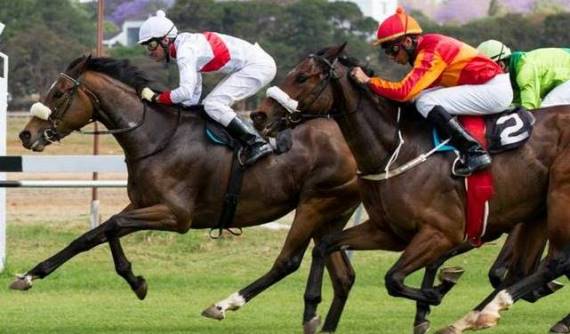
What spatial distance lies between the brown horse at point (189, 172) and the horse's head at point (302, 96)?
49.0 inches

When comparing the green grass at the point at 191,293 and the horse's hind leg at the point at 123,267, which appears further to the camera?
the green grass at the point at 191,293

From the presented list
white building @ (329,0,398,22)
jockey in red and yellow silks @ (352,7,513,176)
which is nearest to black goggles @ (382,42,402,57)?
jockey in red and yellow silks @ (352,7,513,176)

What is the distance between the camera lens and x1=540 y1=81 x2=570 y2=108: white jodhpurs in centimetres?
1004

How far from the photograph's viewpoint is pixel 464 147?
8.45m

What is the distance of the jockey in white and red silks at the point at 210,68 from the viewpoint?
377 inches

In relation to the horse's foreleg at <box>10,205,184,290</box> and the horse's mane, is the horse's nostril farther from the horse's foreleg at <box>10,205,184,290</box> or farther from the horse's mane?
the horse's foreleg at <box>10,205,184,290</box>

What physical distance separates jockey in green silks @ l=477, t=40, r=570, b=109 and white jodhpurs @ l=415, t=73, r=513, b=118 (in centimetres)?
131

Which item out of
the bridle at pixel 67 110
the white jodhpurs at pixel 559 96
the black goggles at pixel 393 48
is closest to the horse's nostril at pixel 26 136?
the bridle at pixel 67 110

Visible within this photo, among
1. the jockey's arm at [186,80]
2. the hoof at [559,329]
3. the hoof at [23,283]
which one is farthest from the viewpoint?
the jockey's arm at [186,80]

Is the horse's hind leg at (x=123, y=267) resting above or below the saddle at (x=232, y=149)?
below

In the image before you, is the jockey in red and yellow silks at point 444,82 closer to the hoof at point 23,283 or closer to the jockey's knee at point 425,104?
the jockey's knee at point 425,104

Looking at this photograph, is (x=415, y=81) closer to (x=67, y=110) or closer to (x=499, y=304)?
(x=499, y=304)

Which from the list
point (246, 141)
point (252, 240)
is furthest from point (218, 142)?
point (252, 240)

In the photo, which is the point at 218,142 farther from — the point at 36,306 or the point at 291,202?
the point at 36,306
